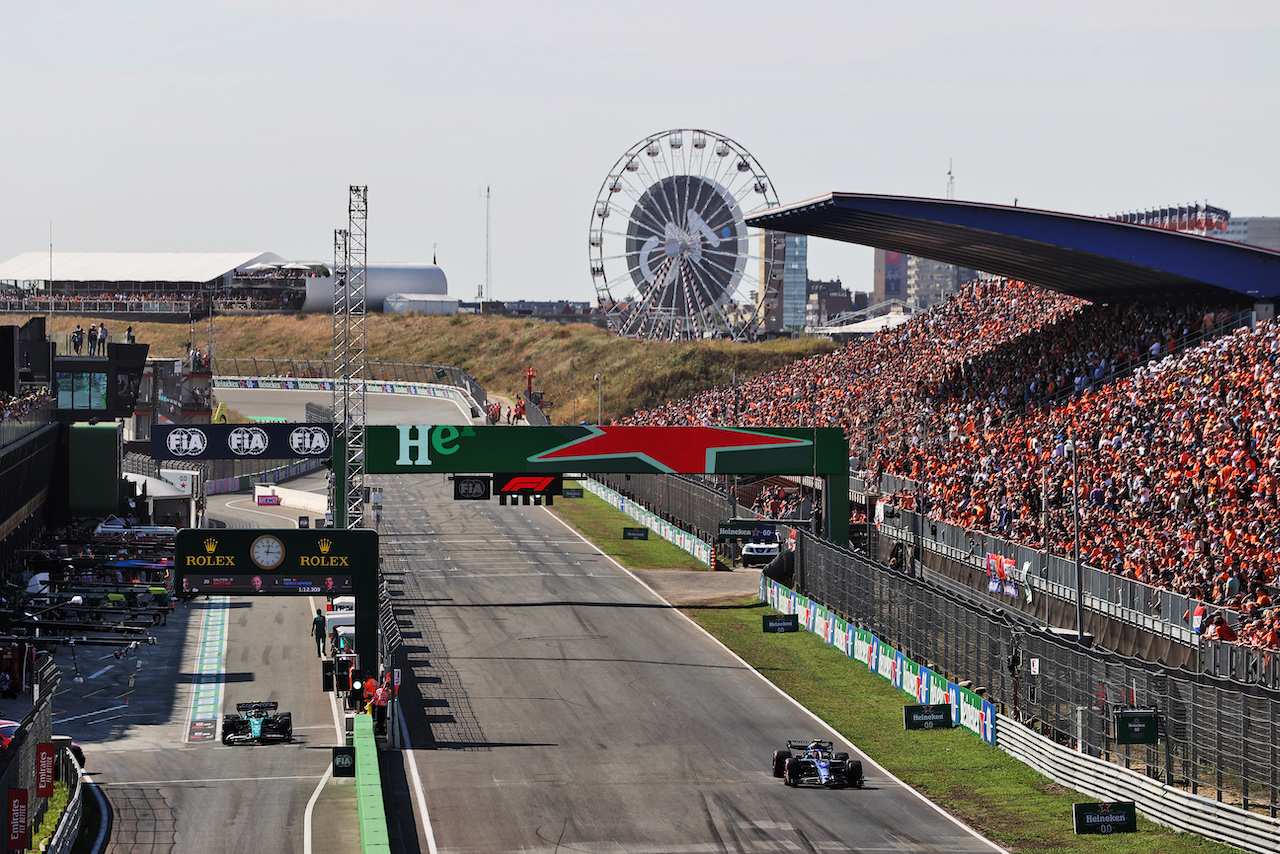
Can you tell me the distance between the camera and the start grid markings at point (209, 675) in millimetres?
37266

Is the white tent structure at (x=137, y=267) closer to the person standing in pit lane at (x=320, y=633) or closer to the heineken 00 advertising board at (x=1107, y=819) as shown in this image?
the person standing in pit lane at (x=320, y=633)

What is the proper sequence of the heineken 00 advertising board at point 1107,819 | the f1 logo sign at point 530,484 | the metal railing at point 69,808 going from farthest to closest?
the f1 logo sign at point 530,484 → the heineken 00 advertising board at point 1107,819 → the metal railing at point 69,808

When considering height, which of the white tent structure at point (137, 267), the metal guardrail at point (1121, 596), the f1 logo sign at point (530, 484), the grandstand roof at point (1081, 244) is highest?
the white tent structure at point (137, 267)

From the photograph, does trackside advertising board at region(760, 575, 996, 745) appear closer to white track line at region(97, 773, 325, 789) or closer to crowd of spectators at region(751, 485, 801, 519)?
crowd of spectators at region(751, 485, 801, 519)

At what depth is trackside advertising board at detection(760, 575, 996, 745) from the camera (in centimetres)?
3600

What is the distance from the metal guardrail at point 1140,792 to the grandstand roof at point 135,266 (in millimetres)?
141819

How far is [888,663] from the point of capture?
42.6m

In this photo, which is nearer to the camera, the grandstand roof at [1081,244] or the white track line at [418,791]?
the white track line at [418,791]

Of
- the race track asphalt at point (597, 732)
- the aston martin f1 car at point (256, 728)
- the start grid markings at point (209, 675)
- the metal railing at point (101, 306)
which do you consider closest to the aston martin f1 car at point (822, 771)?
the race track asphalt at point (597, 732)

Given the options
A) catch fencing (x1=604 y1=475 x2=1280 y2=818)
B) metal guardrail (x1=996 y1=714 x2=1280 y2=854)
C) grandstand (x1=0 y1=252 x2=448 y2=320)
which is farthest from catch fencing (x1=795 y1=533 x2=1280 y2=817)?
grandstand (x1=0 y1=252 x2=448 y2=320)

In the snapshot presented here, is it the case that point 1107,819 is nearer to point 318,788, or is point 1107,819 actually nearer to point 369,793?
point 369,793

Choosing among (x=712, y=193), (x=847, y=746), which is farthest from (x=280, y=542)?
(x=712, y=193)

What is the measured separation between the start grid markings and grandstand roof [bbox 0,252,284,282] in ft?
381

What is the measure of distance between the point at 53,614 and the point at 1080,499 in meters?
31.2
